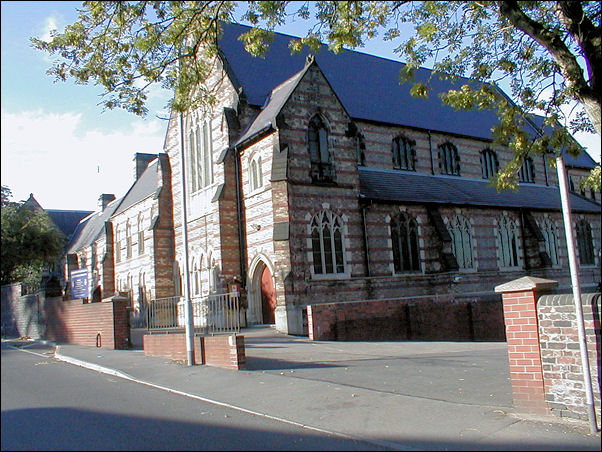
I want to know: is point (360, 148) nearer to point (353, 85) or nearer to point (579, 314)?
point (353, 85)

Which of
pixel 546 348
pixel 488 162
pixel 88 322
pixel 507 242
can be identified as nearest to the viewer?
pixel 546 348

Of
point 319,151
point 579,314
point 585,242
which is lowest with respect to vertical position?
point 579,314

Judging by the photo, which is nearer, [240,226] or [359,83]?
[240,226]

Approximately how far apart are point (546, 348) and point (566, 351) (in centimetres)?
25

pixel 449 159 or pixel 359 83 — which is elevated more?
pixel 359 83

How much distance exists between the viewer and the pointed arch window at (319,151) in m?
21.5

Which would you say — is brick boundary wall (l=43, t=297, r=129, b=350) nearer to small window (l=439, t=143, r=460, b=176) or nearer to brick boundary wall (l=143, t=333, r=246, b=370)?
brick boundary wall (l=143, t=333, r=246, b=370)

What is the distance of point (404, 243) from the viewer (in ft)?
80.1

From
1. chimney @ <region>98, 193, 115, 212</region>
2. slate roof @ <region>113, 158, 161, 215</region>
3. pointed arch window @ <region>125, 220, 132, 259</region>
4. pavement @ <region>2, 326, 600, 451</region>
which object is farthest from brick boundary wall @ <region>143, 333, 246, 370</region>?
chimney @ <region>98, 193, 115, 212</region>

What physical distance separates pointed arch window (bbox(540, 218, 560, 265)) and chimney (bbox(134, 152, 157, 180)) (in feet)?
95.7

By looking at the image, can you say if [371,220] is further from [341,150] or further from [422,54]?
[422,54]

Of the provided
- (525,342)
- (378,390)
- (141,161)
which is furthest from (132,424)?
(141,161)

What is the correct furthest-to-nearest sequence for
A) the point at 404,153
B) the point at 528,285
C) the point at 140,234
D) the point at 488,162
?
the point at 140,234 → the point at 488,162 → the point at 404,153 → the point at 528,285

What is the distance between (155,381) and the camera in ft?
35.5
